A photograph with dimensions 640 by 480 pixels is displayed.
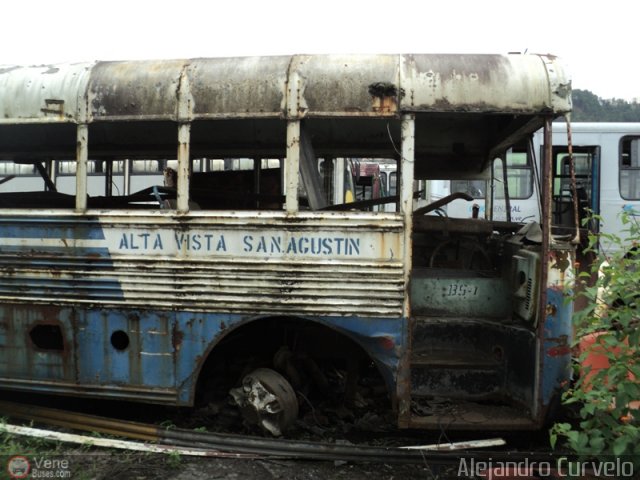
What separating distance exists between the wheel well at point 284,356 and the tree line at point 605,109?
31.2m

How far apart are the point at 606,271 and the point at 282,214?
1.99m

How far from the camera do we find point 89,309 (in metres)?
4.32

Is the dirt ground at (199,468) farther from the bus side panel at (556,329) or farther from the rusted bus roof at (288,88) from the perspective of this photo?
the rusted bus roof at (288,88)

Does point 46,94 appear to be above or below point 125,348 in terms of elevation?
above

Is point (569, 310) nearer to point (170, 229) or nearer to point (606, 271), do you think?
point (606, 271)

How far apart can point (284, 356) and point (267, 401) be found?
41 cm

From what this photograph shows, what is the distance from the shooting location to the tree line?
32.9 meters

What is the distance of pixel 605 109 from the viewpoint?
115 ft

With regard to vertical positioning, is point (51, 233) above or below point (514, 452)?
above

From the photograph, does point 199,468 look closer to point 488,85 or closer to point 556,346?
point 556,346

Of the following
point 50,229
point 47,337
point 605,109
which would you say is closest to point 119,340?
point 47,337

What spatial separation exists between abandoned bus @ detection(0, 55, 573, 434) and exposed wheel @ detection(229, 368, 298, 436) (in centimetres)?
1

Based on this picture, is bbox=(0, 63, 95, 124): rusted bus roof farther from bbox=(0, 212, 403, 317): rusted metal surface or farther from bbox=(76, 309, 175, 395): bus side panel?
bbox=(76, 309, 175, 395): bus side panel

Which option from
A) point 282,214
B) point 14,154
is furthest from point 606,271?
point 14,154
